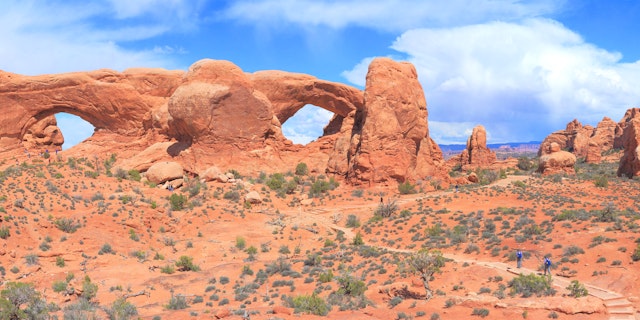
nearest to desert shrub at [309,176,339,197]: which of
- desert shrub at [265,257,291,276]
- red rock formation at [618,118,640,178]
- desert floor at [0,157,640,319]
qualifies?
desert floor at [0,157,640,319]

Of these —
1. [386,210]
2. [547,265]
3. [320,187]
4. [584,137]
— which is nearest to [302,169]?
[320,187]

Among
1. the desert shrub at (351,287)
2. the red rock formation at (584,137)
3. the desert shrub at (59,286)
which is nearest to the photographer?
the desert shrub at (351,287)

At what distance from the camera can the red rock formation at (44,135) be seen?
44.2 m

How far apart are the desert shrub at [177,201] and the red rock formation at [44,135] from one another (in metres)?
20.4

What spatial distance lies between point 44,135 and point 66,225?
23.8 m

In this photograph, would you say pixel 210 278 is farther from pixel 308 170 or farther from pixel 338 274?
pixel 308 170

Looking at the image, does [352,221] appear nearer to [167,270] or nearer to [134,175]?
[167,270]

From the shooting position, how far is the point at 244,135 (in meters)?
41.4

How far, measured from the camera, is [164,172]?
3722 cm

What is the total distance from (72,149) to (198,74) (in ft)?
49.1

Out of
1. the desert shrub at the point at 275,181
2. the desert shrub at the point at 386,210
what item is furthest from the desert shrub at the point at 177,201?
the desert shrub at the point at 386,210

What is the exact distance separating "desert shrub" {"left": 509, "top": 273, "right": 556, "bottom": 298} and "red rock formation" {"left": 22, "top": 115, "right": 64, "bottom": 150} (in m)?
43.5

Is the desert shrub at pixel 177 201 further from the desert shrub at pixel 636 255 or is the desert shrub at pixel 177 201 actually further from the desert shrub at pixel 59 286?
the desert shrub at pixel 636 255

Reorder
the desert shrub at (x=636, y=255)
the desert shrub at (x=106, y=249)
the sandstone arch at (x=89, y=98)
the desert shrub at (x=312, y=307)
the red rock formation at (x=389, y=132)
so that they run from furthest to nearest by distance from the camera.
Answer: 1. the sandstone arch at (x=89, y=98)
2. the red rock formation at (x=389, y=132)
3. the desert shrub at (x=106, y=249)
4. the desert shrub at (x=636, y=255)
5. the desert shrub at (x=312, y=307)
